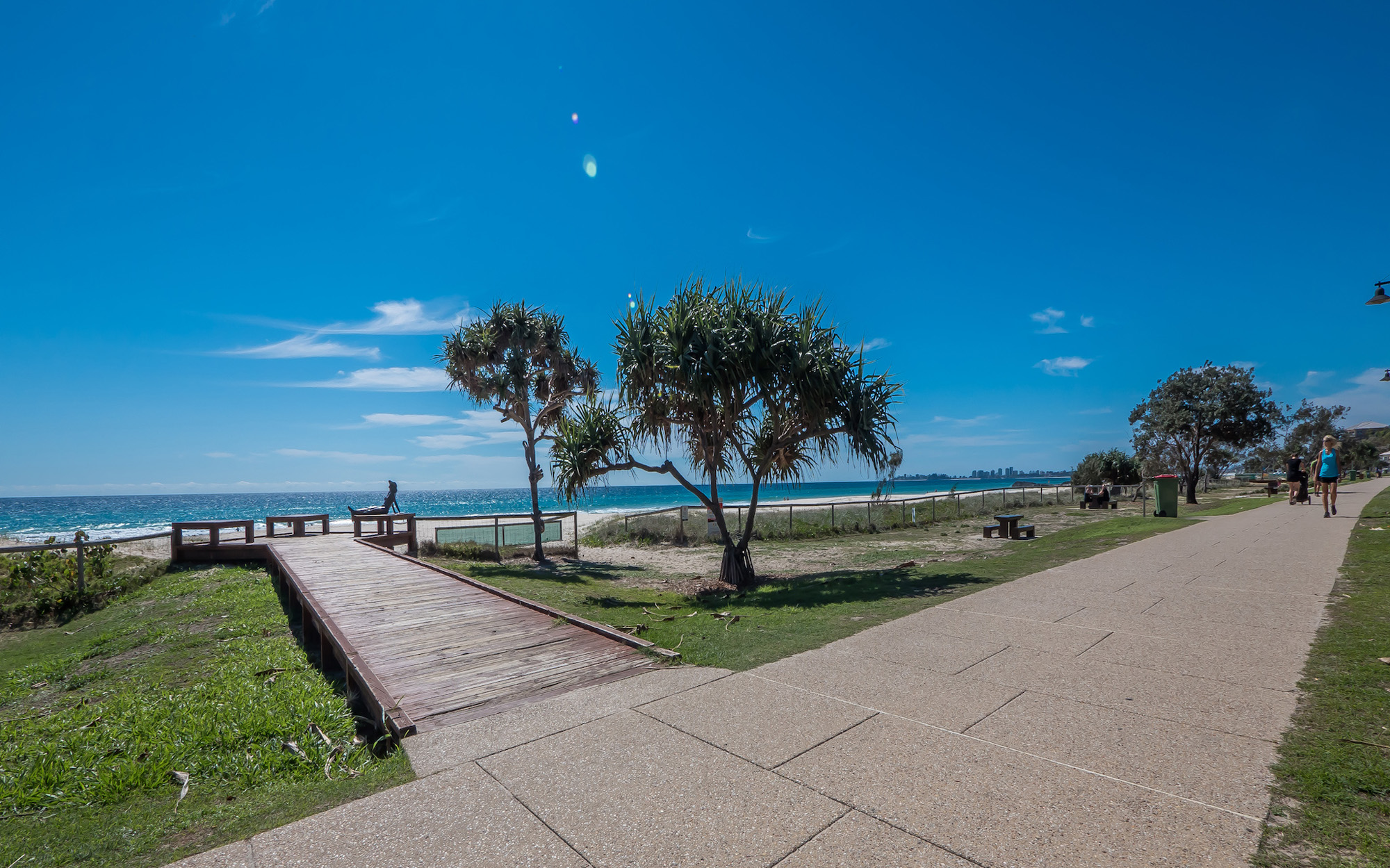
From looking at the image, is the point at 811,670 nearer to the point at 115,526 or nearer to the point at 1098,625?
the point at 1098,625

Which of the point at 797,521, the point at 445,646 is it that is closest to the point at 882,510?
the point at 797,521

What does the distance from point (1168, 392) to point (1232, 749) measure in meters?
37.4

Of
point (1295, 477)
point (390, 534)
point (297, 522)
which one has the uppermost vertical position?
Result: point (297, 522)

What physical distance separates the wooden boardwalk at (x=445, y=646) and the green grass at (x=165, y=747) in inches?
14.9

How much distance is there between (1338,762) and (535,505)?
1726 cm

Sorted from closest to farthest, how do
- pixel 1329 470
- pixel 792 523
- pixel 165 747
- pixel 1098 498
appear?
pixel 165 747
pixel 1329 470
pixel 792 523
pixel 1098 498

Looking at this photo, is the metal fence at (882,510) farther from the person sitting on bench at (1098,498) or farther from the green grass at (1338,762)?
the green grass at (1338,762)

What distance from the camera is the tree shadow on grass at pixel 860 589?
882 cm

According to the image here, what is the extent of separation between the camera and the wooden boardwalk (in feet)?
15.7

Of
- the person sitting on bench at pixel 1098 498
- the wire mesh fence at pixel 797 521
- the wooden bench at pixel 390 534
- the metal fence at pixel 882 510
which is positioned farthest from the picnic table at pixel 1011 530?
the wooden bench at pixel 390 534

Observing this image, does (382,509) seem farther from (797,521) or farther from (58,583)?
(797,521)

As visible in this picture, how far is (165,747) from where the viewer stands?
4.36 meters

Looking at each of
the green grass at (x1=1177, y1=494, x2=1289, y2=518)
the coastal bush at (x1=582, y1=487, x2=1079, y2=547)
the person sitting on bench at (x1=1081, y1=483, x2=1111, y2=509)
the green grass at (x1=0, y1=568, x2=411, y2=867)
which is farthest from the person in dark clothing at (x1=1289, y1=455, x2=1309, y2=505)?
the green grass at (x1=0, y1=568, x2=411, y2=867)

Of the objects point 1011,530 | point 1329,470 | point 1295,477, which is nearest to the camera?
point 1329,470
